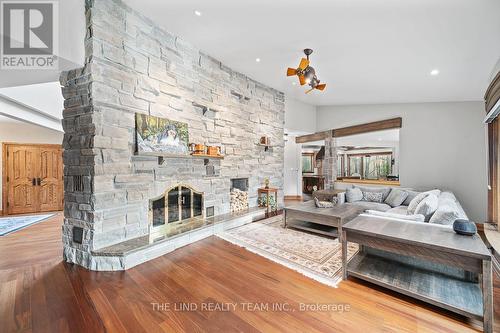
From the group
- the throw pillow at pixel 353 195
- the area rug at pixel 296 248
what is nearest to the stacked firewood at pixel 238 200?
the area rug at pixel 296 248

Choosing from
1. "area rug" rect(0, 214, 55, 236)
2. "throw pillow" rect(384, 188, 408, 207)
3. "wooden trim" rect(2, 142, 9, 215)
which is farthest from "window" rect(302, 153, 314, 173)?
"wooden trim" rect(2, 142, 9, 215)

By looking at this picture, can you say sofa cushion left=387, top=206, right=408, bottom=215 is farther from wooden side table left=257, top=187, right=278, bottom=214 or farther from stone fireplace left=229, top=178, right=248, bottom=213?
stone fireplace left=229, top=178, right=248, bottom=213

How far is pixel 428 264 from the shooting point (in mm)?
2535

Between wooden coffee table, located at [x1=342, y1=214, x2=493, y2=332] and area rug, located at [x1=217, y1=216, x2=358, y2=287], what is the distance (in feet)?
0.79

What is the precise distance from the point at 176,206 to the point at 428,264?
3.58 metres

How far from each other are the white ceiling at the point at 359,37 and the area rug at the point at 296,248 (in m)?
3.09

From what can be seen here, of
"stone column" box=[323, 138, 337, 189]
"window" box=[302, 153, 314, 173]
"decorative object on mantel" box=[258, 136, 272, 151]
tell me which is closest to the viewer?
"decorative object on mantel" box=[258, 136, 272, 151]

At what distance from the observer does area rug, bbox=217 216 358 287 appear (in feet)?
8.50

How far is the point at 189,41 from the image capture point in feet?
12.3

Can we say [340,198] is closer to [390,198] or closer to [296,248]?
[390,198]

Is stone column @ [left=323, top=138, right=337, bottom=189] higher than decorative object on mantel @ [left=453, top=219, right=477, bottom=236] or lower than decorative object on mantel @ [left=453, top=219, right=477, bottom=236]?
higher

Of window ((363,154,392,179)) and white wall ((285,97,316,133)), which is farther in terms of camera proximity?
window ((363,154,392,179))

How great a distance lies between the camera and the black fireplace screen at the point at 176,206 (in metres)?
3.38

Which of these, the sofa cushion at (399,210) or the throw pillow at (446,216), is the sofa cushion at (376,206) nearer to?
the sofa cushion at (399,210)
